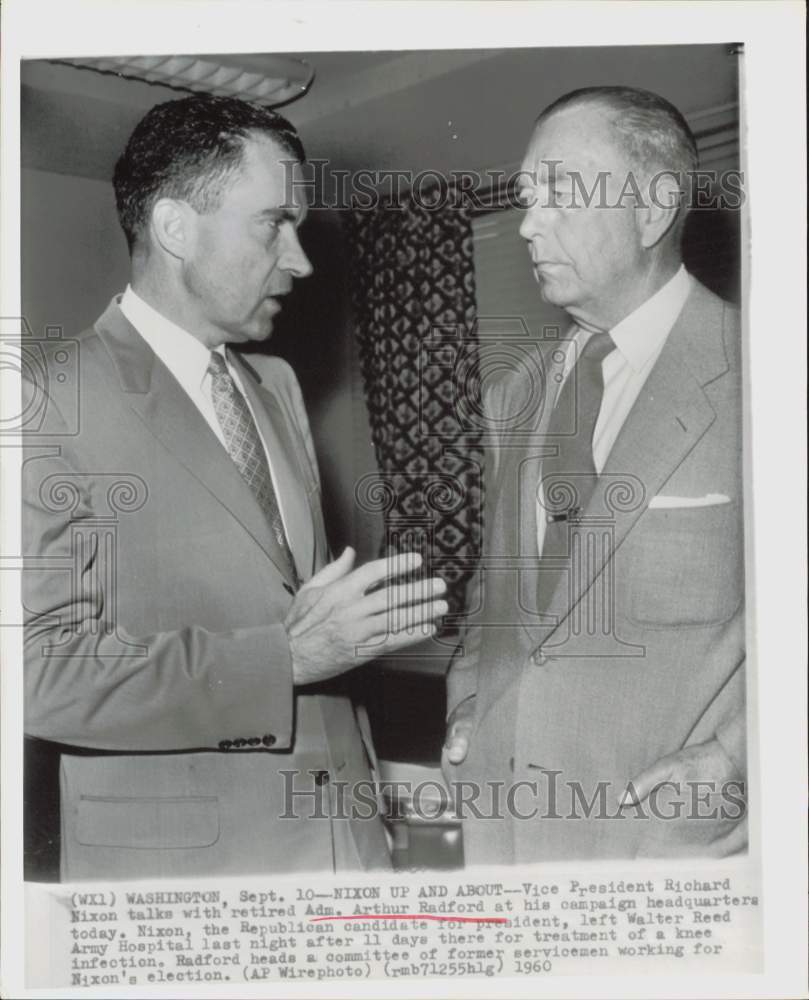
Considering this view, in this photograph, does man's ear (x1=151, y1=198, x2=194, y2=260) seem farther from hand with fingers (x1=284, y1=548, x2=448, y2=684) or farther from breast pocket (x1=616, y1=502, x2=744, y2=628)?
breast pocket (x1=616, y1=502, x2=744, y2=628)

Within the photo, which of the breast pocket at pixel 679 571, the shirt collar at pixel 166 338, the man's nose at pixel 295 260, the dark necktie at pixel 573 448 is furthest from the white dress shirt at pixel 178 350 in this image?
the breast pocket at pixel 679 571

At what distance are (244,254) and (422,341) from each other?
23 centimetres

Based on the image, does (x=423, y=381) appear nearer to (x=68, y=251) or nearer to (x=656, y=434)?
(x=656, y=434)

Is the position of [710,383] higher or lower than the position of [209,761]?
higher

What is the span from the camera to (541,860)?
1.26m

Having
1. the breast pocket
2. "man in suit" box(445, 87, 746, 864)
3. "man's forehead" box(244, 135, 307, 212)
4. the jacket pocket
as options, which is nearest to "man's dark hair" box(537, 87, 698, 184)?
"man in suit" box(445, 87, 746, 864)

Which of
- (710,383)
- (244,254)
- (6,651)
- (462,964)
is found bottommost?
Result: (462,964)

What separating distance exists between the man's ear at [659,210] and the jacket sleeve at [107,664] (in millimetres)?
616

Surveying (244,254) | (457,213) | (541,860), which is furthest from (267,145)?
(541,860)

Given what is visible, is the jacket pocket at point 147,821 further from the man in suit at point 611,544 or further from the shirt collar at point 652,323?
the shirt collar at point 652,323

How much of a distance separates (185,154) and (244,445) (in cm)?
34

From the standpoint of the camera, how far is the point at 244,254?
1.25 meters

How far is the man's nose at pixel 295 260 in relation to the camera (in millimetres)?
1254

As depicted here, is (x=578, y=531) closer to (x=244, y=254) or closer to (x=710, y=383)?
(x=710, y=383)
